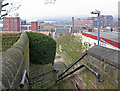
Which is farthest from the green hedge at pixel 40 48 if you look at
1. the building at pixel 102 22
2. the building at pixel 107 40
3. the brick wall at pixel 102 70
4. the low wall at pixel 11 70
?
the low wall at pixel 11 70

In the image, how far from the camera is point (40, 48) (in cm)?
981

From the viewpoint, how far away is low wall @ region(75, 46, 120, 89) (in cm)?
209

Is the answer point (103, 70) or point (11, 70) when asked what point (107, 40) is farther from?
point (11, 70)

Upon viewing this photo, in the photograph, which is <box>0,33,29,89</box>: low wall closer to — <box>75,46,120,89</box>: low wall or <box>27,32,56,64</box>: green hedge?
<box>75,46,120,89</box>: low wall

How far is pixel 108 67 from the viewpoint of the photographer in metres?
2.29

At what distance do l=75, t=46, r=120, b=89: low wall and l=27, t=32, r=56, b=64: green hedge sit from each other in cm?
665

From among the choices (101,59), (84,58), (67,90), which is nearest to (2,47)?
(67,90)

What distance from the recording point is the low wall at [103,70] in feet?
6.86

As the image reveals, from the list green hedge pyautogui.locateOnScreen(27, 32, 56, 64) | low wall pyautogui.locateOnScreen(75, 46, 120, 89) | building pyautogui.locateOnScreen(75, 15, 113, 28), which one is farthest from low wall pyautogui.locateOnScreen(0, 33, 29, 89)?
building pyautogui.locateOnScreen(75, 15, 113, 28)

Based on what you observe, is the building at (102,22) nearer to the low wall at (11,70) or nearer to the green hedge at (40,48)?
the green hedge at (40,48)

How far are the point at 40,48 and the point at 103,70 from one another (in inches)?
303

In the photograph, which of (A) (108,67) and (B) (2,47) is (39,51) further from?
(A) (108,67)

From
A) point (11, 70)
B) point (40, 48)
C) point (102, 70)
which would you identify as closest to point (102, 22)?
point (40, 48)

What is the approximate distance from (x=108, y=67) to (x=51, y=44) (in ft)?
27.4
